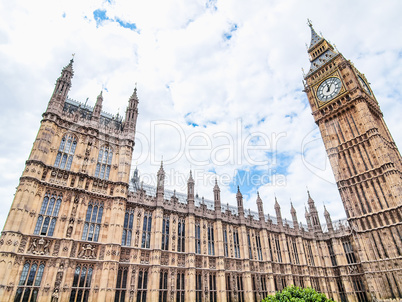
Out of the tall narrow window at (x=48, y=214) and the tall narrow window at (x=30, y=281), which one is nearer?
the tall narrow window at (x=30, y=281)

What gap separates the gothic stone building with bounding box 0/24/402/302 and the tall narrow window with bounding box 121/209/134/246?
15 centimetres

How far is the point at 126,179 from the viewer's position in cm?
3114

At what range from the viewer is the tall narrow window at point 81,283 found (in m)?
23.6

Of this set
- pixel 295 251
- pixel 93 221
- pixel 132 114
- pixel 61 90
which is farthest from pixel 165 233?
pixel 295 251

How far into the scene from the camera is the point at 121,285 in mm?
26141

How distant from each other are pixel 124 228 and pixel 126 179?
586 centimetres

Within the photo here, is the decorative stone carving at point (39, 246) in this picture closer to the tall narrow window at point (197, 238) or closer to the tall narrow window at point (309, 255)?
the tall narrow window at point (197, 238)

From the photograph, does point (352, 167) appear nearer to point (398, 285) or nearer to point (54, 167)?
point (398, 285)

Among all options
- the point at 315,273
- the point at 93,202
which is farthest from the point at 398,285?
the point at 93,202

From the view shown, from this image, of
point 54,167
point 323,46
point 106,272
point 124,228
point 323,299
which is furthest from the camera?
point 323,46

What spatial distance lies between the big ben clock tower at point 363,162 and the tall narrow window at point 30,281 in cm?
4866

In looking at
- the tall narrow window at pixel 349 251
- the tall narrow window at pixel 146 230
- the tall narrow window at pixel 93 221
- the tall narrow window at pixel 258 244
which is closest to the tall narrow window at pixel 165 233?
the tall narrow window at pixel 146 230

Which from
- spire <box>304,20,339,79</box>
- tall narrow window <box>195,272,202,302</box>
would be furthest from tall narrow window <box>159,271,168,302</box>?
spire <box>304,20,339,79</box>

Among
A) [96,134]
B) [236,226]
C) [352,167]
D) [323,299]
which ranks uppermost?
[352,167]
